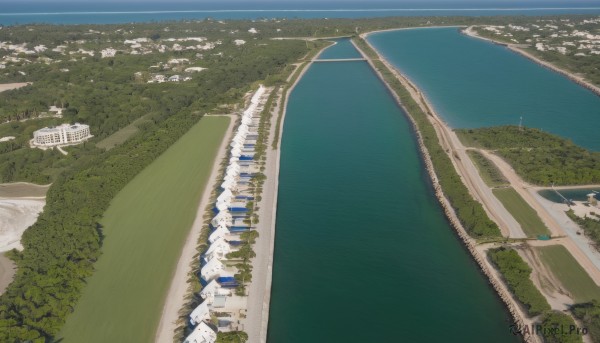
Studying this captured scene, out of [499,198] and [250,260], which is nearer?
[250,260]

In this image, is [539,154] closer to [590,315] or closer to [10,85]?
[590,315]

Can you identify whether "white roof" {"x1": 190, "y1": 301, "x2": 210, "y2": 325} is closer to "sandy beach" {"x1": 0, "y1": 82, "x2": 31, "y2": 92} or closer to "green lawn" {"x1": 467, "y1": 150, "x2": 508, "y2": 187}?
"green lawn" {"x1": 467, "y1": 150, "x2": 508, "y2": 187}

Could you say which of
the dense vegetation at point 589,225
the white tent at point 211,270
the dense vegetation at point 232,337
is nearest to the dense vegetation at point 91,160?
the white tent at point 211,270

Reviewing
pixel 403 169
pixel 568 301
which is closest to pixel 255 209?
pixel 403 169

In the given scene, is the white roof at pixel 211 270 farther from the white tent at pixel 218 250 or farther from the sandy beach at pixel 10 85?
the sandy beach at pixel 10 85

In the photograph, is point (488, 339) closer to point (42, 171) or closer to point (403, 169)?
point (403, 169)

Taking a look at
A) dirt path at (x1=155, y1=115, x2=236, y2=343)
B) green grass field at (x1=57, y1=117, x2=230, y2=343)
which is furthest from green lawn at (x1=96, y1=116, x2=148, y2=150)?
dirt path at (x1=155, y1=115, x2=236, y2=343)
